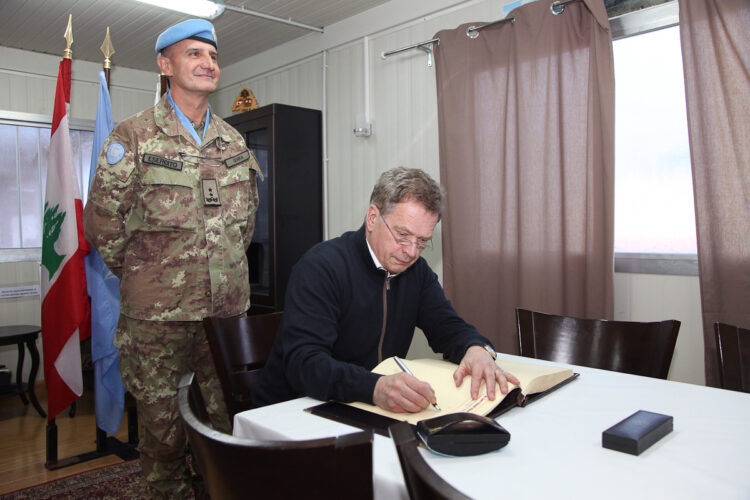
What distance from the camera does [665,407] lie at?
115 centimetres

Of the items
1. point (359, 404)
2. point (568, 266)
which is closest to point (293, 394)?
point (359, 404)

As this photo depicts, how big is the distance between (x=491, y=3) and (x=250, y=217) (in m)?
1.79

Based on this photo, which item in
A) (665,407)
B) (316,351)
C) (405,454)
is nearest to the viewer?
(405,454)

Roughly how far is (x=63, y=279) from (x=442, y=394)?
2.22 m

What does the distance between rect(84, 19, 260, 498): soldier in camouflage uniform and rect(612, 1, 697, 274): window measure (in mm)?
1767

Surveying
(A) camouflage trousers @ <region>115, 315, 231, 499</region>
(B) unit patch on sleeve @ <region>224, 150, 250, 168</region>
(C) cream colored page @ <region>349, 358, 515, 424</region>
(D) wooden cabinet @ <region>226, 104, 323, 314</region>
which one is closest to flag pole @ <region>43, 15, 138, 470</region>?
→ (A) camouflage trousers @ <region>115, 315, 231, 499</region>

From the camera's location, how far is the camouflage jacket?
195cm

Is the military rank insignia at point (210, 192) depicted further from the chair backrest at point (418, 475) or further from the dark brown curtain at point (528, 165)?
the chair backrest at point (418, 475)

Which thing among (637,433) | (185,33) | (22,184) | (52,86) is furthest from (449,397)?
(52,86)

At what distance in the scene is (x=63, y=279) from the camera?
267cm

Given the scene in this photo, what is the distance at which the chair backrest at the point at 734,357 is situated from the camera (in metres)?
1.41

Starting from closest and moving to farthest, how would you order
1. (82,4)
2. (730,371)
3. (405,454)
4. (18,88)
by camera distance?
(405,454) → (730,371) → (82,4) → (18,88)

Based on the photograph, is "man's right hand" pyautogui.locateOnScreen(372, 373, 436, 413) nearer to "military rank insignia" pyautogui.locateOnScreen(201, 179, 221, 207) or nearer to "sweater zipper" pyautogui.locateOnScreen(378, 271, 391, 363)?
"sweater zipper" pyautogui.locateOnScreen(378, 271, 391, 363)

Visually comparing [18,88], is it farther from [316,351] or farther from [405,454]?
[405,454]
